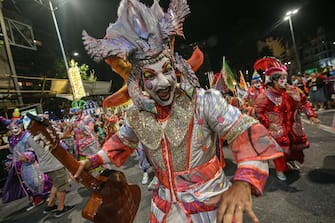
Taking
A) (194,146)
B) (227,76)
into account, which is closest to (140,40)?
(194,146)

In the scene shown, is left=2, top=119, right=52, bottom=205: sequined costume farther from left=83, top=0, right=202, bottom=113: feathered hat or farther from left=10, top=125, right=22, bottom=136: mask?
left=83, top=0, right=202, bottom=113: feathered hat

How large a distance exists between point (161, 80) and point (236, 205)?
0.86 meters

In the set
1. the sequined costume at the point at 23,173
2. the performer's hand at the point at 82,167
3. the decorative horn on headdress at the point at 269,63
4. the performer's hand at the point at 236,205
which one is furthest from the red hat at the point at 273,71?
the sequined costume at the point at 23,173

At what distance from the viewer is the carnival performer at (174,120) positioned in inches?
52.4

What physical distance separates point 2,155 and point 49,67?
48.7 ft

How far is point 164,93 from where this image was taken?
1460mm

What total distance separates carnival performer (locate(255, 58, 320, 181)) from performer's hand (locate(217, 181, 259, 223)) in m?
3.07

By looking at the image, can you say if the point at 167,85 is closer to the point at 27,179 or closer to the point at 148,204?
the point at 148,204

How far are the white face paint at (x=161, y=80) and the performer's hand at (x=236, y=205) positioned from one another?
701mm

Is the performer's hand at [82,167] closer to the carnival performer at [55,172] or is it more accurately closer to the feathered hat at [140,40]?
the feathered hat at [140,40]

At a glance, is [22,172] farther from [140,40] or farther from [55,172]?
[140,40]

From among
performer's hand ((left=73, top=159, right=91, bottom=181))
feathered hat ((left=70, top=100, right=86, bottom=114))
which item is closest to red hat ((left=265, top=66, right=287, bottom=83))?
performer's hand ((left=73, top=159, right=91, bottom=181))

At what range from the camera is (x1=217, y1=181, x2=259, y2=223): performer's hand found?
3.38 ft

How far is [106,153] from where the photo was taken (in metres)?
1.72
